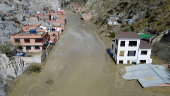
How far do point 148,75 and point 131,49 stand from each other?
5.56 meters

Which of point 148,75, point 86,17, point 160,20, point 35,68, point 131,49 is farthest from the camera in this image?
point 86,17

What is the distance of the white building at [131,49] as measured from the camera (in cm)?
2203

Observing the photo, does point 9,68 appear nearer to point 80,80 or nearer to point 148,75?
point 80,80

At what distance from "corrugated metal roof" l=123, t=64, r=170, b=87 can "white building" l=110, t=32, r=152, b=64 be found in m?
2.36

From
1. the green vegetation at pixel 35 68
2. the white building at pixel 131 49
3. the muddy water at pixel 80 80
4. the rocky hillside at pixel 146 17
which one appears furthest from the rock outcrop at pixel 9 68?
the rocky hillside at pixel 146 17

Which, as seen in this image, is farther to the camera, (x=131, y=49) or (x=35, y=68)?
(x=131, y=49)

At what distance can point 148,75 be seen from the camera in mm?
18359

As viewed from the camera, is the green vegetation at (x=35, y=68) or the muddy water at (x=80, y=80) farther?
the green vegetation at (x=35, y=68)

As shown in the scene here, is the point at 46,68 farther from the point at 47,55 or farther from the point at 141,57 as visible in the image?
the point at 141,57

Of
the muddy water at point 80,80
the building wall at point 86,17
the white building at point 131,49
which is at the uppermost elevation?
the building wall at point 86,17

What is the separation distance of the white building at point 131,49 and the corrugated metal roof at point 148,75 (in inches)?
93.0

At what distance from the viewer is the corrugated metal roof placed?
1723 centimetres

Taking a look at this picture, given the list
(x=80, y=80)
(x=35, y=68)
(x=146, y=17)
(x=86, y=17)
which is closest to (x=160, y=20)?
(x=146, y=17)

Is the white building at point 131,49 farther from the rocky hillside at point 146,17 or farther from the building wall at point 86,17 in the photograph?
the building wall at point 86,17
